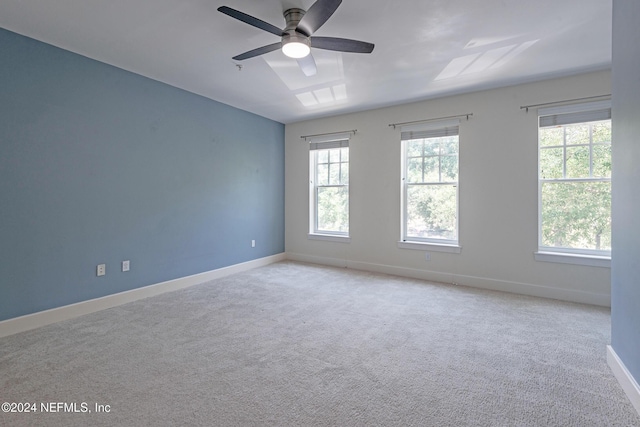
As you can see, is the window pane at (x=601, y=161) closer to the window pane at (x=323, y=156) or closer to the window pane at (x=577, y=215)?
the window pane at (x=577, y=215)

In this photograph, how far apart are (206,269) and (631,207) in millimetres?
4481

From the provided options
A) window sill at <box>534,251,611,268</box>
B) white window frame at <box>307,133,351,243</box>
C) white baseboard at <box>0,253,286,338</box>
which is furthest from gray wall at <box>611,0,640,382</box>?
white baseboard at <box>0,253,286,338</box>

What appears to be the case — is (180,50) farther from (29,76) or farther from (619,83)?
(619,83)

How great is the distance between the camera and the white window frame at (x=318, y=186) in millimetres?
5199

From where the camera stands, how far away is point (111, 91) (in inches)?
131

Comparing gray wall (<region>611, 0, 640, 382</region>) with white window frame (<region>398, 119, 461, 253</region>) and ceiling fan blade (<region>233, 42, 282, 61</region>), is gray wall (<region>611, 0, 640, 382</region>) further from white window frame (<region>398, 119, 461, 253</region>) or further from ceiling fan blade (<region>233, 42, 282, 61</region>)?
ceiling fan blade (<region>233, 42, 282, 61</region>)

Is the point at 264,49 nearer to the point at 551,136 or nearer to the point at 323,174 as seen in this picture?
the point at 323,174

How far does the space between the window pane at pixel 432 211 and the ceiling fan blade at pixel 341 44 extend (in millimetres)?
2632

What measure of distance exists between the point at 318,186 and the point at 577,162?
369 centimetres

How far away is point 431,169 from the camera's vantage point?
14.8 feet

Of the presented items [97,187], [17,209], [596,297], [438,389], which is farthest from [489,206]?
[17,209]

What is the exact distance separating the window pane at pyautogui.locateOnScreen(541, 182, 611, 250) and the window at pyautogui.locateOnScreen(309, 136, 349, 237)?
2825 mm

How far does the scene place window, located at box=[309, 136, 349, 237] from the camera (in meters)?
5.30

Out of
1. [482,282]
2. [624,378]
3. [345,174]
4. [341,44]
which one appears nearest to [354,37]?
[341,44]
